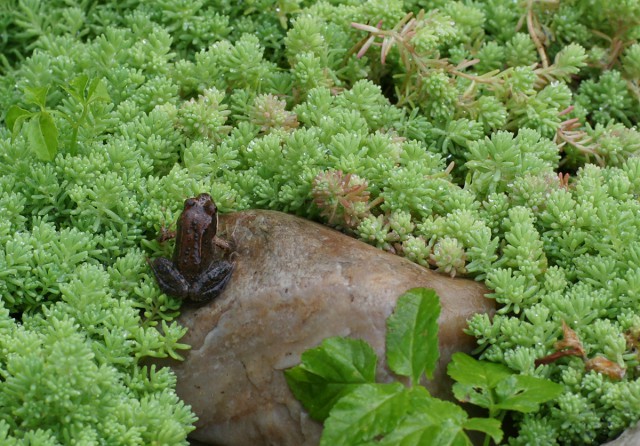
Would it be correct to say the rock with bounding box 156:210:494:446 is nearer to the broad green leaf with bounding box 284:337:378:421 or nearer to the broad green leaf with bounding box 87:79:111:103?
the broad green leaf with bounding box 284:337:378:421

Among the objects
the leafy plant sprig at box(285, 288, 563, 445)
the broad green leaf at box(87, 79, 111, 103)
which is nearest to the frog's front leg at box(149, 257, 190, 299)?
the leafy plant sprig at box(285, 288, 563, 445)

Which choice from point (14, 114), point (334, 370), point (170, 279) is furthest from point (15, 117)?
point (334, 370)

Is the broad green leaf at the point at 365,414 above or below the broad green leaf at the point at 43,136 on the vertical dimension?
below

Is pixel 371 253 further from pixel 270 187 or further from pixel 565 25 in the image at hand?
pixel 565 25

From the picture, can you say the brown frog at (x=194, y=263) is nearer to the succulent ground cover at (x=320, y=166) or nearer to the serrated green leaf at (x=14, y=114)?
the succulent ground cover at (x=320, y=166)

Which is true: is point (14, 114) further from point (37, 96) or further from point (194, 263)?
point (194, 263)

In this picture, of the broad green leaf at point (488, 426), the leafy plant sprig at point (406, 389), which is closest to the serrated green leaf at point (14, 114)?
the leafy plant sprig at point (406, 389)

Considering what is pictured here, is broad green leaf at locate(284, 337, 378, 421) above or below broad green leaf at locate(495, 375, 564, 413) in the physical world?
below

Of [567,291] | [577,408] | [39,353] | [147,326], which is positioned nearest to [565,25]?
[567,291]
